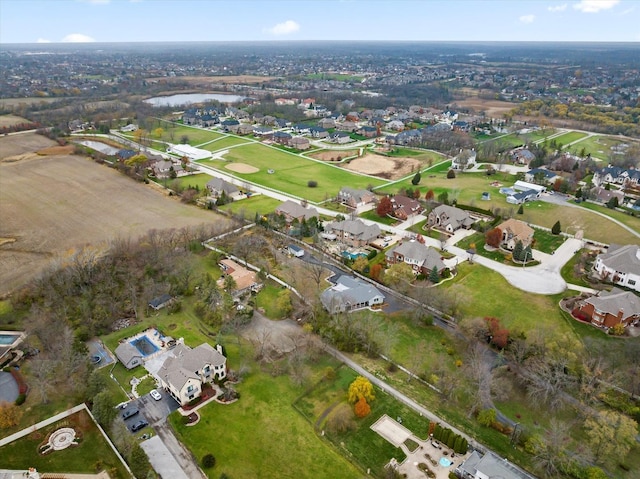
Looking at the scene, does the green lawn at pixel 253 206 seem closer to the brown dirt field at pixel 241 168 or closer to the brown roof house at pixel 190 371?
the brown dirt field at pixel 241 168

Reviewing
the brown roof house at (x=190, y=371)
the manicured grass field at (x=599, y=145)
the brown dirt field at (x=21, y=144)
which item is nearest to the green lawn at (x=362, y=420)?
the brown roof house at (x=190, y=371)

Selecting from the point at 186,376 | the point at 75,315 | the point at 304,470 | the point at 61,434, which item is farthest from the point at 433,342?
the point at 75,315

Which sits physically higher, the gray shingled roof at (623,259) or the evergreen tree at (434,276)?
the gray shingled roof at (623,259)

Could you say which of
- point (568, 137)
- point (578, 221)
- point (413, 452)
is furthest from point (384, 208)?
point (568, 137)

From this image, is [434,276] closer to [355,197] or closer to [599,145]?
[355,197]

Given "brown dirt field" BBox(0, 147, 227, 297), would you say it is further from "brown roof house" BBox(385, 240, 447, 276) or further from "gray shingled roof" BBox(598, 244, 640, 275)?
"gray shingled roof" BBox(598, 244, 640, 275)

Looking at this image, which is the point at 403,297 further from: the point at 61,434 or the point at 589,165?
the point at 589,165
